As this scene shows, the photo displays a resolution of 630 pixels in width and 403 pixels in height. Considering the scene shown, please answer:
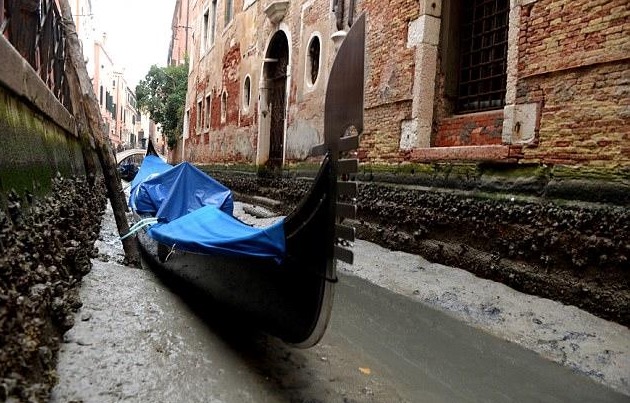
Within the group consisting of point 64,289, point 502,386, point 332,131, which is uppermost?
point 332,131

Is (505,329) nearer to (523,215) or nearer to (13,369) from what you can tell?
(523,215)

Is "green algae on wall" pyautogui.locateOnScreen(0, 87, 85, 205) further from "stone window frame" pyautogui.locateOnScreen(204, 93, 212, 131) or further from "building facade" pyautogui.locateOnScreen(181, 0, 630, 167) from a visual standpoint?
"stone window frame" pyautogui.locateOnScreen(204, 93, 212, 131)

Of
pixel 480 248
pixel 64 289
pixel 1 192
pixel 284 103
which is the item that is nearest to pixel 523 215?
pixel 480 248

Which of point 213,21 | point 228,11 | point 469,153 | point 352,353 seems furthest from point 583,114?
point 213,21

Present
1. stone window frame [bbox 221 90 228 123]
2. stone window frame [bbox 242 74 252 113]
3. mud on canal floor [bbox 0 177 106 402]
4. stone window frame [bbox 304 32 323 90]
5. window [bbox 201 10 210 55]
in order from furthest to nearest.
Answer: window [bbox 201 10 210 55]
stone window frame [bbox 221 90 228 123]
stone window frame [bbox 242 74 252 113]
stone window frame [bbox 304 32 323 90]
mud on canal floor [bbox 0 177 106 402]

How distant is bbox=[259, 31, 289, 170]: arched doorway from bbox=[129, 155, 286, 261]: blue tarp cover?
11.2 ft

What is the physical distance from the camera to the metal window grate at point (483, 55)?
14.1 ft

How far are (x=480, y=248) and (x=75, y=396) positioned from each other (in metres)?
3.09

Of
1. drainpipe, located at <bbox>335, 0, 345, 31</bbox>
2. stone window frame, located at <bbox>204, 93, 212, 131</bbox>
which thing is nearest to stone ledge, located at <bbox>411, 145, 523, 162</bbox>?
drainpipe, located at <bbox>335, 0, 345, 31</bbox>

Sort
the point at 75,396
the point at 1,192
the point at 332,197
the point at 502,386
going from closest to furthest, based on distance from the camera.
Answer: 1. the point at 1,192
2. the point at 75,396
3. the point at 332,197
4. the point at 502,386

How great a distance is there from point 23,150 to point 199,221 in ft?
4.44

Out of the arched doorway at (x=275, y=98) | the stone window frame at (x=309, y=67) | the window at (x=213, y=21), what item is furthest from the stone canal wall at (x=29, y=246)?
the window at (x=213, y=21)

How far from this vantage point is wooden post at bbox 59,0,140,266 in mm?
4477

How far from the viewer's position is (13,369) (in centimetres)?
126
